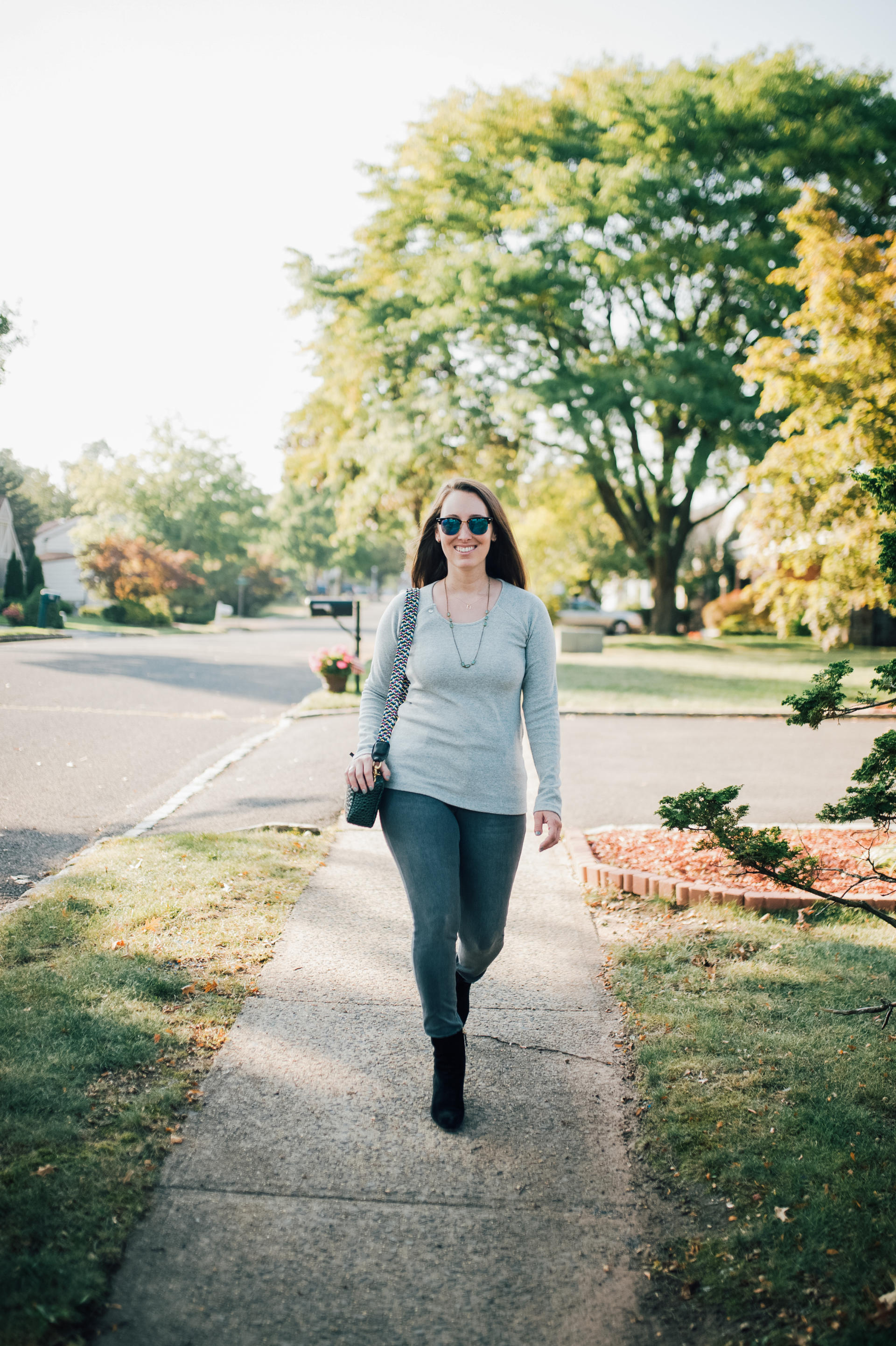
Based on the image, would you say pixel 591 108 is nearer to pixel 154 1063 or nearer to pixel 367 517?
pixel 367 517

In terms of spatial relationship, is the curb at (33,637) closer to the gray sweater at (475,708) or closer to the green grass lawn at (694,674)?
the green grass lawn at (694,674)

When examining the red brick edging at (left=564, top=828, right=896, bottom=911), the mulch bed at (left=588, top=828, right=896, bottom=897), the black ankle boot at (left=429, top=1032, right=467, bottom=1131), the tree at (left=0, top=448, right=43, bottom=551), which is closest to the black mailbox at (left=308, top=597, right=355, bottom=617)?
the mulch bed at (left=588, top=828, right=896, bottom=897)

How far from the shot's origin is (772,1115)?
9.57 feet

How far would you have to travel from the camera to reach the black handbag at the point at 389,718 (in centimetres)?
295

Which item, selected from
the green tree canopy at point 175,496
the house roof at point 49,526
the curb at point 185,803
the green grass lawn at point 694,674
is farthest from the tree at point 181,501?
the curb at point 185,803

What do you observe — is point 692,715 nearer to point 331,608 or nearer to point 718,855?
point 331,608

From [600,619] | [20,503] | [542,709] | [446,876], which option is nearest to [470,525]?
[542,709]

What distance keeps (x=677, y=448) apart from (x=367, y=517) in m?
10.7

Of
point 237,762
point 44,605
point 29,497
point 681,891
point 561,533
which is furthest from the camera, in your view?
point 29,497

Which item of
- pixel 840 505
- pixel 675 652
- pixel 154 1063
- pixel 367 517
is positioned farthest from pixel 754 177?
pixel 154 1063

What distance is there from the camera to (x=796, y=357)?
41.0ft

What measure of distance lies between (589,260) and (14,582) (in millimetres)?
23353

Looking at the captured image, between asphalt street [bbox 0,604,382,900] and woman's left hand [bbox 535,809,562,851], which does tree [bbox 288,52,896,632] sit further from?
woman's left hand [bbox 535,809,562,851]

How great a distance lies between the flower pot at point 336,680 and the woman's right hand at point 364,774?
11475mm
